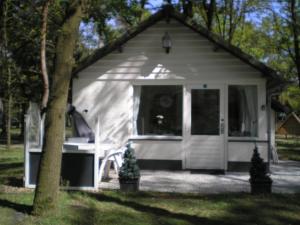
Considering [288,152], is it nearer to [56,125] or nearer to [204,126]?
[204,126]

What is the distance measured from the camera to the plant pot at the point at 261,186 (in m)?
9.56

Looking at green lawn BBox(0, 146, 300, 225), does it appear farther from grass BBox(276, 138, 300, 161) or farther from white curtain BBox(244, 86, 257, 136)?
grass BBox(276, 138, 300, 161)

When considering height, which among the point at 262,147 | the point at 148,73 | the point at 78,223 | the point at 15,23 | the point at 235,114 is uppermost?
the point at 15,23

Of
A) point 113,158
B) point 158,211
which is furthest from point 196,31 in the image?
point 158,211

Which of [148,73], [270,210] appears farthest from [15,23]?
[270,210]

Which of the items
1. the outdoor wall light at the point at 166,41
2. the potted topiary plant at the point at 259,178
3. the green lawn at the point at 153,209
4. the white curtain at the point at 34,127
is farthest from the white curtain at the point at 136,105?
the potted topiary plant at the point at 259,178

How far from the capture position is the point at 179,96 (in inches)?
535

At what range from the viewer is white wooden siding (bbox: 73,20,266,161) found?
13.4 m

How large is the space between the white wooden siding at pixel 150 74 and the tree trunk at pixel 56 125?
5805 millimetres

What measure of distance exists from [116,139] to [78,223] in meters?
6.55

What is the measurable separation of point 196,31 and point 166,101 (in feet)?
6.64

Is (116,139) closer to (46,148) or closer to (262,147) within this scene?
(262,147)

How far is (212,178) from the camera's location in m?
12.2

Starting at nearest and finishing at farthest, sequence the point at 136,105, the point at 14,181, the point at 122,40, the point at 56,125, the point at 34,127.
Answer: the point at 56,125 → the point at 34,127 → the point at 14,181 → the point at 122,40 → the point at 136,105
